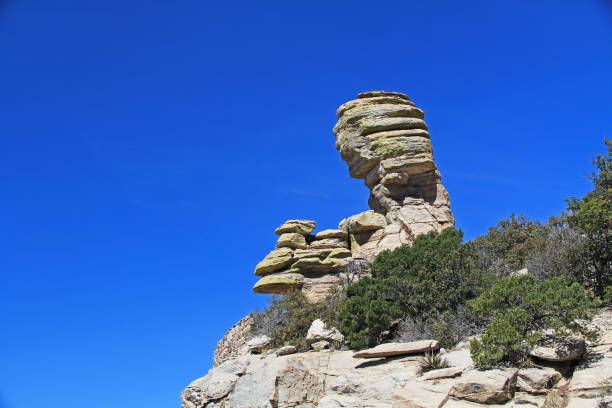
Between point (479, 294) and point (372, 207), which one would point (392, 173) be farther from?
point (479, 294)

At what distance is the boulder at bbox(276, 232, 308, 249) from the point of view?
119 ft

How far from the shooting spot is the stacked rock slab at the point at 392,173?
35562 mm

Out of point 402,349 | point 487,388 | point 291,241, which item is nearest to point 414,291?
point 402,349

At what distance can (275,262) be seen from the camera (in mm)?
34938

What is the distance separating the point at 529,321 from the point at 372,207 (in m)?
21.7

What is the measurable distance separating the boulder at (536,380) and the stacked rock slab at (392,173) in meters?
18.2

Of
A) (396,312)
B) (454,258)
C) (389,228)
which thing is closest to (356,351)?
(396,312)

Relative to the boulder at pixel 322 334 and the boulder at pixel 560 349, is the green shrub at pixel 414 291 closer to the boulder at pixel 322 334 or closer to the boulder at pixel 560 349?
the boulder at pixel 322 334

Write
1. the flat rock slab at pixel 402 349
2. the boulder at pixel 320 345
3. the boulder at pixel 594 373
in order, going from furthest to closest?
the boulder at pixel 320 345, the flat rock slab at pixel 402 349, the boulder at pixel 594 373

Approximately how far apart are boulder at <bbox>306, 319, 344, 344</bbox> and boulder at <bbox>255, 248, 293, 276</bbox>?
9828 millimetres

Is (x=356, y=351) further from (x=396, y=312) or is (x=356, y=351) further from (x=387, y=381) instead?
(x=387, y=381)

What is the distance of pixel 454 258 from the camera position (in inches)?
969

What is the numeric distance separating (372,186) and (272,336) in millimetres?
14964

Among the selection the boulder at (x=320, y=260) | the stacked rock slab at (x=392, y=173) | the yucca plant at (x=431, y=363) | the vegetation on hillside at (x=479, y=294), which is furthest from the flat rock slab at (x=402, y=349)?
the stacked rock slab at (x=392, y=173)
